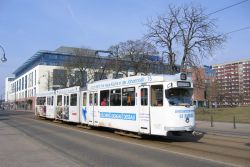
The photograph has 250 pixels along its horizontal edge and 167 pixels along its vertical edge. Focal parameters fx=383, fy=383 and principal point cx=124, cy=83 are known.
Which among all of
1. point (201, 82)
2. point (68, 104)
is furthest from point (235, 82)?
point (68, 104)

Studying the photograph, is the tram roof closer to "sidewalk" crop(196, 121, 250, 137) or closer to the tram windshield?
the tram windshield

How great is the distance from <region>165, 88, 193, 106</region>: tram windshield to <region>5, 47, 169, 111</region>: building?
36284 millimetres

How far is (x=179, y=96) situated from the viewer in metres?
17.3

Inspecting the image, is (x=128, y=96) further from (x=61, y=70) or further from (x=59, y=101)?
(x=61, y=70)

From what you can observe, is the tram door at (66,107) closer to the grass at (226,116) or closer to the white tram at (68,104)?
the white tram at (68,104)

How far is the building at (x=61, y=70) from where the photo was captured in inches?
2699

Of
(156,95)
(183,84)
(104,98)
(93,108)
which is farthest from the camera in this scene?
(93,108)

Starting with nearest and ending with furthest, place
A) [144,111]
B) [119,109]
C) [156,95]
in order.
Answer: [156,95], [144,111], [119,109]

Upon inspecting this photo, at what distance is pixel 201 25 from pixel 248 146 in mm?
34539

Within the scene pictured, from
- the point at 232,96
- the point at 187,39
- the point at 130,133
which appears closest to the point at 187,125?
the point at 130,133

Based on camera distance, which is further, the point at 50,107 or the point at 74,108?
the point at 50,107

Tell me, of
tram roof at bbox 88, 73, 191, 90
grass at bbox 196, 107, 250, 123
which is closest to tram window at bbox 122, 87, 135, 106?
tram roof at bbox 88, 73, 191, 90

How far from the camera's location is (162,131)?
1692 centimetres

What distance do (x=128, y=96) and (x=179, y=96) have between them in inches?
130
